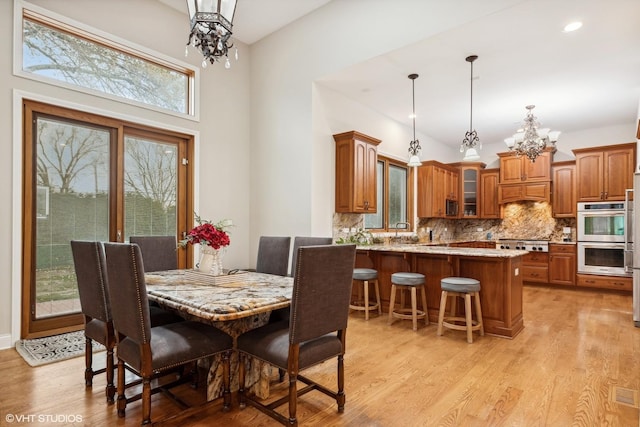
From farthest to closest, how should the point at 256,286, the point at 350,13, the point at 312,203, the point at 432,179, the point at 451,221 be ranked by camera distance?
the point at 451,221 < the point at 432,179 < the point at 312,203 < the point at 350,13 < the point at 256,286

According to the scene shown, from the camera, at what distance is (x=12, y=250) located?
10.9 ft

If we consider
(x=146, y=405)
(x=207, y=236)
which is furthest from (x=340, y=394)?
(x=207, y=236)

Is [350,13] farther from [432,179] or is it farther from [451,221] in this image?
[451,221]

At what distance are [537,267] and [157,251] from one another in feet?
22.7

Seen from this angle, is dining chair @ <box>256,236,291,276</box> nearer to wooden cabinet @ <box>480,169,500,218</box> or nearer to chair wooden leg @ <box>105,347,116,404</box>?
chair wooden leg @ <box>105,347,116,404</box>

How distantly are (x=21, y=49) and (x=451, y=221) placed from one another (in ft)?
27.3

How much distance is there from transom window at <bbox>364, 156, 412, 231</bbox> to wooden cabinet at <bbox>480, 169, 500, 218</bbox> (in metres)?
2.12

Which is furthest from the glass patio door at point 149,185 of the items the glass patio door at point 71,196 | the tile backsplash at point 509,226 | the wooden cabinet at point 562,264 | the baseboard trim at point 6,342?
the wooden cabinet at point 562,264

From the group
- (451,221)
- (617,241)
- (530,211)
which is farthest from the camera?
(451,221)

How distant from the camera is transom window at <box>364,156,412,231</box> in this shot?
6.26 m

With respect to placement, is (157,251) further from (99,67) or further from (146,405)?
(99,67)

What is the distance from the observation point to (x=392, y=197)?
664 centimetres

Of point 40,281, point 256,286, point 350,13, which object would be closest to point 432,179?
point 350,13

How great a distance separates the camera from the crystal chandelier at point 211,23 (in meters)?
2.26
